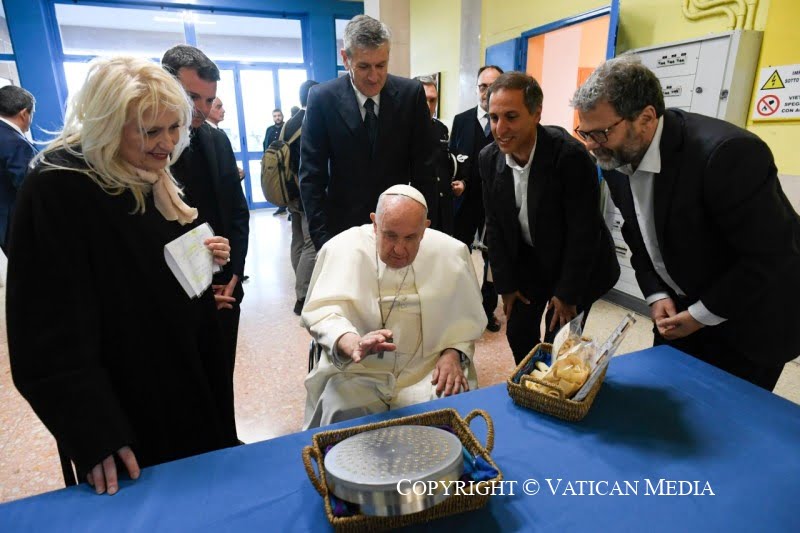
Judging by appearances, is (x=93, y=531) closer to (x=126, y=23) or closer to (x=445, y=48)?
(x=445, y=48)

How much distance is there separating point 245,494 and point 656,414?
1047 millimetres

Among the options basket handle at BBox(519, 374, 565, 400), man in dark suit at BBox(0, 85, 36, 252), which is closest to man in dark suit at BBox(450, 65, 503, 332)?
basket handle at BBox(519, 374, 565, 400)

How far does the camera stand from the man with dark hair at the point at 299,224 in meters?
3.54

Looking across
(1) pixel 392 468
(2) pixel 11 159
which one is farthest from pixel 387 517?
(2) pixel 11 159

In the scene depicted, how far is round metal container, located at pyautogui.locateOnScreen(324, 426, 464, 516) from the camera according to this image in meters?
0.81

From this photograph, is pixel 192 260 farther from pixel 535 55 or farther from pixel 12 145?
pixel 535 55

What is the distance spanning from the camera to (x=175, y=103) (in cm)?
116

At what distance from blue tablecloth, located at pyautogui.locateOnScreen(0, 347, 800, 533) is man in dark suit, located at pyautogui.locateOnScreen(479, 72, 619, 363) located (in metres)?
0.87

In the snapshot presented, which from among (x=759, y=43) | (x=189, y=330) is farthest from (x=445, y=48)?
(x=189, y=330)

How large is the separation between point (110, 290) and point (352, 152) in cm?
148

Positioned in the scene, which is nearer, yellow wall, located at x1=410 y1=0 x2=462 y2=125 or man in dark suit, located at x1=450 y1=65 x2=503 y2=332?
man in dark suit, located at x1=450 y1=65 x2=503 y2=332

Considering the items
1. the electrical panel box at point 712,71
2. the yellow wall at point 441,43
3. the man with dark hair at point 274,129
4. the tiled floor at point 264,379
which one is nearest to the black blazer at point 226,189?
the tiled floor at point 264,379

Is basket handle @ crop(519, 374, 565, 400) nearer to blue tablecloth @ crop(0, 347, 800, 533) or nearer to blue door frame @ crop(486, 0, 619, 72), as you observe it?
blue tablecloth @ crop(0, 347, 800, 533)

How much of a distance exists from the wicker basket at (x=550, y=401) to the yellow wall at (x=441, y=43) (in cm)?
590
